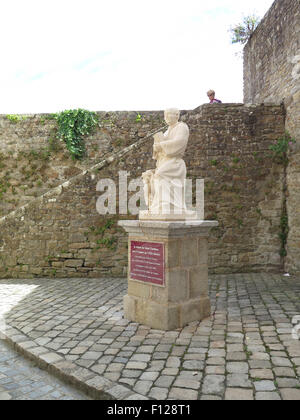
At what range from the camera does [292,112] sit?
855 cm

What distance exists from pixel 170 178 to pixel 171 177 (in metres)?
0.02

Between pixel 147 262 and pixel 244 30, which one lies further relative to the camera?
pixel 244 30

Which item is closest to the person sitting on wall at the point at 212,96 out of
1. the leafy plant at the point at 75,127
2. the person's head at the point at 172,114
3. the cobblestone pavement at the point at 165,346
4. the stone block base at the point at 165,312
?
the leafy plant at the point at 75,127

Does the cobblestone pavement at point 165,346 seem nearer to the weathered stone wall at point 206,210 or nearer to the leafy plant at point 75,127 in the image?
the weathered stone wall at point 206,210

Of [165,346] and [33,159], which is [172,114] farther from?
[33,159]

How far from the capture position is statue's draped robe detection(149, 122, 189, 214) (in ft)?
15.5

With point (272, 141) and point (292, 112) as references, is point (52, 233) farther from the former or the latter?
point (292, 112)

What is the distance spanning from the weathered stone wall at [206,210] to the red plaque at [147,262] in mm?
3597

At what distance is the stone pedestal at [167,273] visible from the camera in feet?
14.8

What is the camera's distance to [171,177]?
478cm

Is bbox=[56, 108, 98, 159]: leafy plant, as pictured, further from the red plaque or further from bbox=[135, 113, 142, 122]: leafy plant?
the red plaque

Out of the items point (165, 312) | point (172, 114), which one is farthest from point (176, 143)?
point (165, 312)

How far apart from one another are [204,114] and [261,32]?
172 inches

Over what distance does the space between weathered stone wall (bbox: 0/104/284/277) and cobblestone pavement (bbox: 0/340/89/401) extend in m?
4.70
